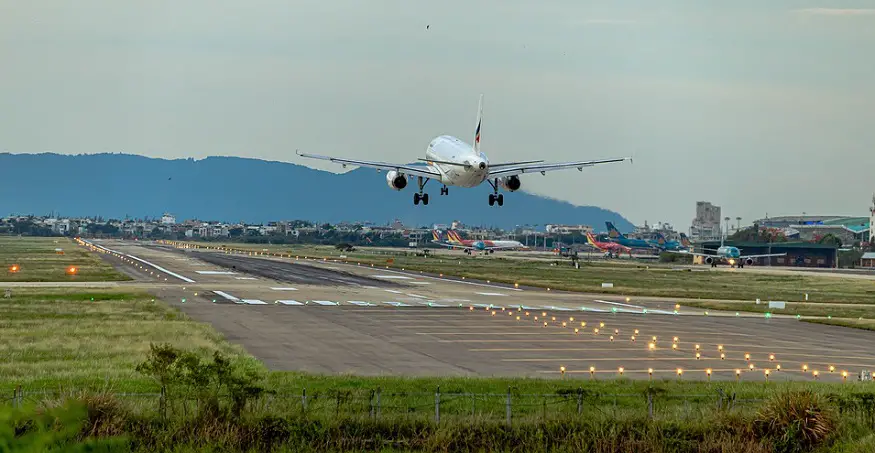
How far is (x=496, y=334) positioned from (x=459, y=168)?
70.4ft

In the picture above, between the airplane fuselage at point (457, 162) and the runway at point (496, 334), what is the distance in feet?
30.8

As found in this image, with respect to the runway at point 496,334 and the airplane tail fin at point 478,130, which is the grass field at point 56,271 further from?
the airplane tail fin at point 478,130

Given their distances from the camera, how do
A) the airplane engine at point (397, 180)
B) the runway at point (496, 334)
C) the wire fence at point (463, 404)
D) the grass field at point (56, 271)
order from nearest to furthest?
the wire fence at point (463, 404) < the runway at point (496, 334) < the airplane engine at point (397, 180) < the grass field at point (56, 271)

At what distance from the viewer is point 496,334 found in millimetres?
56969

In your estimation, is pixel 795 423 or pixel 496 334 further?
pixel 496 334

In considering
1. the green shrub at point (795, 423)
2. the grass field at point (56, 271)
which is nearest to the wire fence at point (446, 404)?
the green shrub at point (795, 423)

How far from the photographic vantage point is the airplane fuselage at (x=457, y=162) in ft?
242

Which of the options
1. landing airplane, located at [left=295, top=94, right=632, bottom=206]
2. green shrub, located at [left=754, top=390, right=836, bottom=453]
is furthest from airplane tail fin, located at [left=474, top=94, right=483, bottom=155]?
green shrub, located at [left=754, top=390, right=836, bottom=453]

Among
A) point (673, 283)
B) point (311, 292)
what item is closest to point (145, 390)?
point (311, 292)

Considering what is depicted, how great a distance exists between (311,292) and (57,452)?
7384 cm

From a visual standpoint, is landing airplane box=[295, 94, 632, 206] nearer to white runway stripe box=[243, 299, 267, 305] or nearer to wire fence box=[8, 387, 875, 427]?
white runway stripe box=[243, 299, 267, 305]

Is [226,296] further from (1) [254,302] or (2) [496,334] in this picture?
(2) [496,334]

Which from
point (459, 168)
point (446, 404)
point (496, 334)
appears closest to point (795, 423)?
point (446, 404)

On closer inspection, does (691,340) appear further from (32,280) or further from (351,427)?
(32,280)
